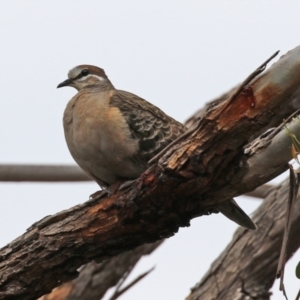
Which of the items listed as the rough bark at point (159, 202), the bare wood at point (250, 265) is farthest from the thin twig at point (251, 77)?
the bare wood at point (250, 265)

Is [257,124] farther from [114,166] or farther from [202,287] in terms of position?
[202,287]

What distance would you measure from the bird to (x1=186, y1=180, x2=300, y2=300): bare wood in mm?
731

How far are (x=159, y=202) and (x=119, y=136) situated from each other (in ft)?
3.58

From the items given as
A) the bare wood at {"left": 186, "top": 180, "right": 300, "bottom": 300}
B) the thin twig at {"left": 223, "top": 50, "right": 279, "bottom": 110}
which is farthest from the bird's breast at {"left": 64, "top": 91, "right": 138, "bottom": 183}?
the thin twig at {"left": 223, "top": 50, "right": 279, "bottom": 110}

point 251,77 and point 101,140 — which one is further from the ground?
point 101,140

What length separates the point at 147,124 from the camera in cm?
597

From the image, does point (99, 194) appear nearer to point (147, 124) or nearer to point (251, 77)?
point (147, 124)

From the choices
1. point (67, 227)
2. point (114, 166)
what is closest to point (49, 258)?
point (67, 227)

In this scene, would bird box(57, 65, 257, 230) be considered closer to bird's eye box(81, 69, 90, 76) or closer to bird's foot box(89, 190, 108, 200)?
bird's foot box(89, 190, 108, 200)

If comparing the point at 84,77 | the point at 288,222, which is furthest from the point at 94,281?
the point at 288,222

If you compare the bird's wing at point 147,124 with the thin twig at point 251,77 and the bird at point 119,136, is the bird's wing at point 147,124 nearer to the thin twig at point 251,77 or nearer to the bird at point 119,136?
the bird at point 119,136

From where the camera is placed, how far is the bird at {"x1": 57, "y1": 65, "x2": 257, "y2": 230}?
580 centimetres

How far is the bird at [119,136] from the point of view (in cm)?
580

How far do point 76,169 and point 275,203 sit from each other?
192 centimetres
